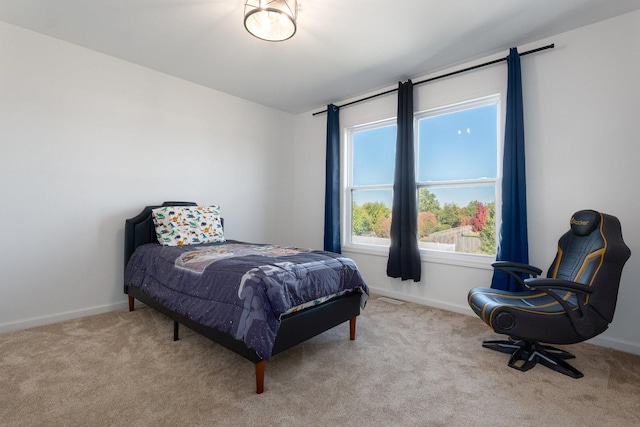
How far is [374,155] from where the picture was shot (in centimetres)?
403

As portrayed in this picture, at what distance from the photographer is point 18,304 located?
2.58 m

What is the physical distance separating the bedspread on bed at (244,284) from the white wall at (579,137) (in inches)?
69.1

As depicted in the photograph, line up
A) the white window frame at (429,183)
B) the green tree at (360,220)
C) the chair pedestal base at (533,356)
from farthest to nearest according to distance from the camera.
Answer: the green tree at (360,220)
the white window frame at (429,183)
the chair pedestal base at (533,356)

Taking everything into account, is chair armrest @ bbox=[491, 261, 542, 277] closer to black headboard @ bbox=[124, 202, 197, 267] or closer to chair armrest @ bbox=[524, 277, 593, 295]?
chair armrest @ bbox=[524, 277, 593, 295]

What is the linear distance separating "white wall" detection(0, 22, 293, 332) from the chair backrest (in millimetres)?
3692

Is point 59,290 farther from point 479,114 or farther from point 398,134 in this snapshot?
point 479,114

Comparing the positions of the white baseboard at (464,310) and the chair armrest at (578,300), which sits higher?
the chair armrest at (578,300)

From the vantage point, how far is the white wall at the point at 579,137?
2.29 metres

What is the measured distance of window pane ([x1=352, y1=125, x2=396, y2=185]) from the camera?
3.84 meters

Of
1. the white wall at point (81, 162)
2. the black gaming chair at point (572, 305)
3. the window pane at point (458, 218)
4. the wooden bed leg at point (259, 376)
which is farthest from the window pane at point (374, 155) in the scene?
the wooden bed leg at point (259, 376)

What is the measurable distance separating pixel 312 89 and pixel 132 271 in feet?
9.67

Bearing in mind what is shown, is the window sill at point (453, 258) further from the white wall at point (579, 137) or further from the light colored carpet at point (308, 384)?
the light colored carpet at point (308, 384)

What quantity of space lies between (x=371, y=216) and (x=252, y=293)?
8.64 ft

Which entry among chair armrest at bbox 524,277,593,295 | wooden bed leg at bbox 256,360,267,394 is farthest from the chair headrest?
wooden bed leg at bbox 256,360,267,394
